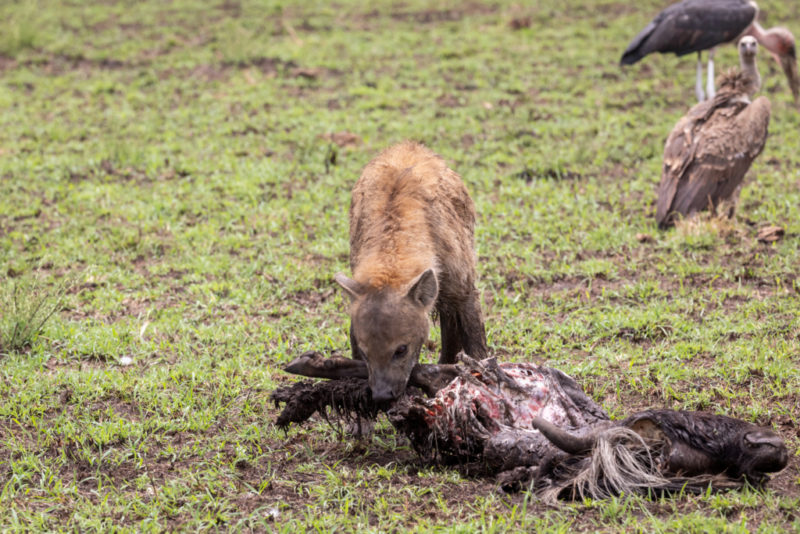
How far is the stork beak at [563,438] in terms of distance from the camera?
384cm

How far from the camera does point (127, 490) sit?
168 inches

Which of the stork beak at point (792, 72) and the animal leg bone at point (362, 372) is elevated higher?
the stork beak at point (792, 72)

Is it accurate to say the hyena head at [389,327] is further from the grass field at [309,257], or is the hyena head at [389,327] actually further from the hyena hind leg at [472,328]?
the hyena hind leg at [472,328]

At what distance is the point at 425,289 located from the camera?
4.32 meters

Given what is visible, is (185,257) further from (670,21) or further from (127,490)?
(670,21)

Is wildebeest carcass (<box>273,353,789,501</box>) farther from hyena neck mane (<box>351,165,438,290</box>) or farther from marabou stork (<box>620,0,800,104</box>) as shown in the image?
marabou stork (<box>620,0,800,104</box>)

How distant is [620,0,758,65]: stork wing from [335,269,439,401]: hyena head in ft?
25.6

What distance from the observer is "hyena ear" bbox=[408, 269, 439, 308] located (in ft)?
13.9

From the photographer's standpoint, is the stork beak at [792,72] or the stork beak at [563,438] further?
the stork beak at [792,72]

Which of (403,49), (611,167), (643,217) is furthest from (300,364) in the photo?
(403,49)

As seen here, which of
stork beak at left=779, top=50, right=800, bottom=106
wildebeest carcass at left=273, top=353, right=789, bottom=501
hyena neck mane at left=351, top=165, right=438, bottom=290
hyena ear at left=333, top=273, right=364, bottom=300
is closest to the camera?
wildebeest carcass at left=273, top=353, right=789, bottom=501

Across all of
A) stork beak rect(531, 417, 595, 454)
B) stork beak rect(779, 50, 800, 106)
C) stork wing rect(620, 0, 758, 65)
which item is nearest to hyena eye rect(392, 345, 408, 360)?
stork beak rect(531, 417, 595, 454)

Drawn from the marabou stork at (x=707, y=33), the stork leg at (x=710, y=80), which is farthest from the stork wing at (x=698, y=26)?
the stork leg at (x=710, y=80)

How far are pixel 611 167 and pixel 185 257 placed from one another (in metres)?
4.66
